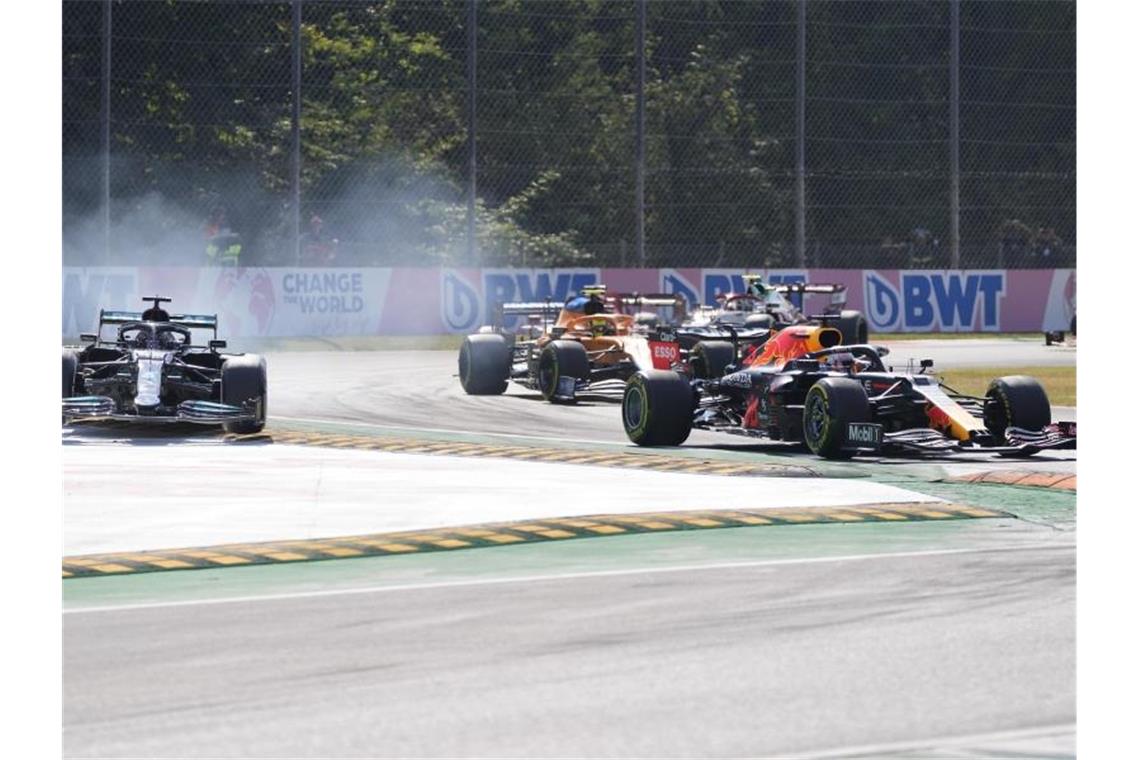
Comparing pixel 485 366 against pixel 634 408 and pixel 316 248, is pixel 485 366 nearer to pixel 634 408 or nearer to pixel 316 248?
pixel 634 408

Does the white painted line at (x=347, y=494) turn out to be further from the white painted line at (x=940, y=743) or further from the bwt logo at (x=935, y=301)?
the bwt logo at (x=935, y=301)

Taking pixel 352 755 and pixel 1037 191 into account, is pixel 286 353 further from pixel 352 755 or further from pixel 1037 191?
pixel 352 755

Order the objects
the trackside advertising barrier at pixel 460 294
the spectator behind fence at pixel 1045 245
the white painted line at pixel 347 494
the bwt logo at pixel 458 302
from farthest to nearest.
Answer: the spectator behind fence at pixel 1045 245 → the bwt logo at pixel 458 302 → the trackside advertising barrier at pixel 460 294 → the white painted line at pixel 347 494

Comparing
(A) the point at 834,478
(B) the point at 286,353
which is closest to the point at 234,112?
(B) the point at 286,353

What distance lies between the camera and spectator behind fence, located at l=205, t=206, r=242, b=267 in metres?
39.2

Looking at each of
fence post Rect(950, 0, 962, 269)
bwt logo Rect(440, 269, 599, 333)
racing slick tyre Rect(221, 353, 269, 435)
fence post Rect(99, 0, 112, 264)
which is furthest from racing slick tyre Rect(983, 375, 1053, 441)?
fence post Rect(950, 0, 962, 269)

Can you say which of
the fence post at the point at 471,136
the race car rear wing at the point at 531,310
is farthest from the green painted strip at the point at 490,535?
the fence post at the point at 471,136

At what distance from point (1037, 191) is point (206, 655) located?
38979mm

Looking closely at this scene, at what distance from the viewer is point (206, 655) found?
27.3ft

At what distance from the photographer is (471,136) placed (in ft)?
133

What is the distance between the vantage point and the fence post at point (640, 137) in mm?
41156

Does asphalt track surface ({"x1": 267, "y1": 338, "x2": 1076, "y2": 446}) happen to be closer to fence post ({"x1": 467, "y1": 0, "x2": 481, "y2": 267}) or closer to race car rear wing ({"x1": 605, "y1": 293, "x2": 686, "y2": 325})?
race car rear wing ({"x1": 605, "y1": 293, "x2": 686, "y2": 325})

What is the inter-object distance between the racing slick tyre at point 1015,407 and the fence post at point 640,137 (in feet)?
76.4

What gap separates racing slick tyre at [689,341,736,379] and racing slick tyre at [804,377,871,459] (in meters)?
5.75
